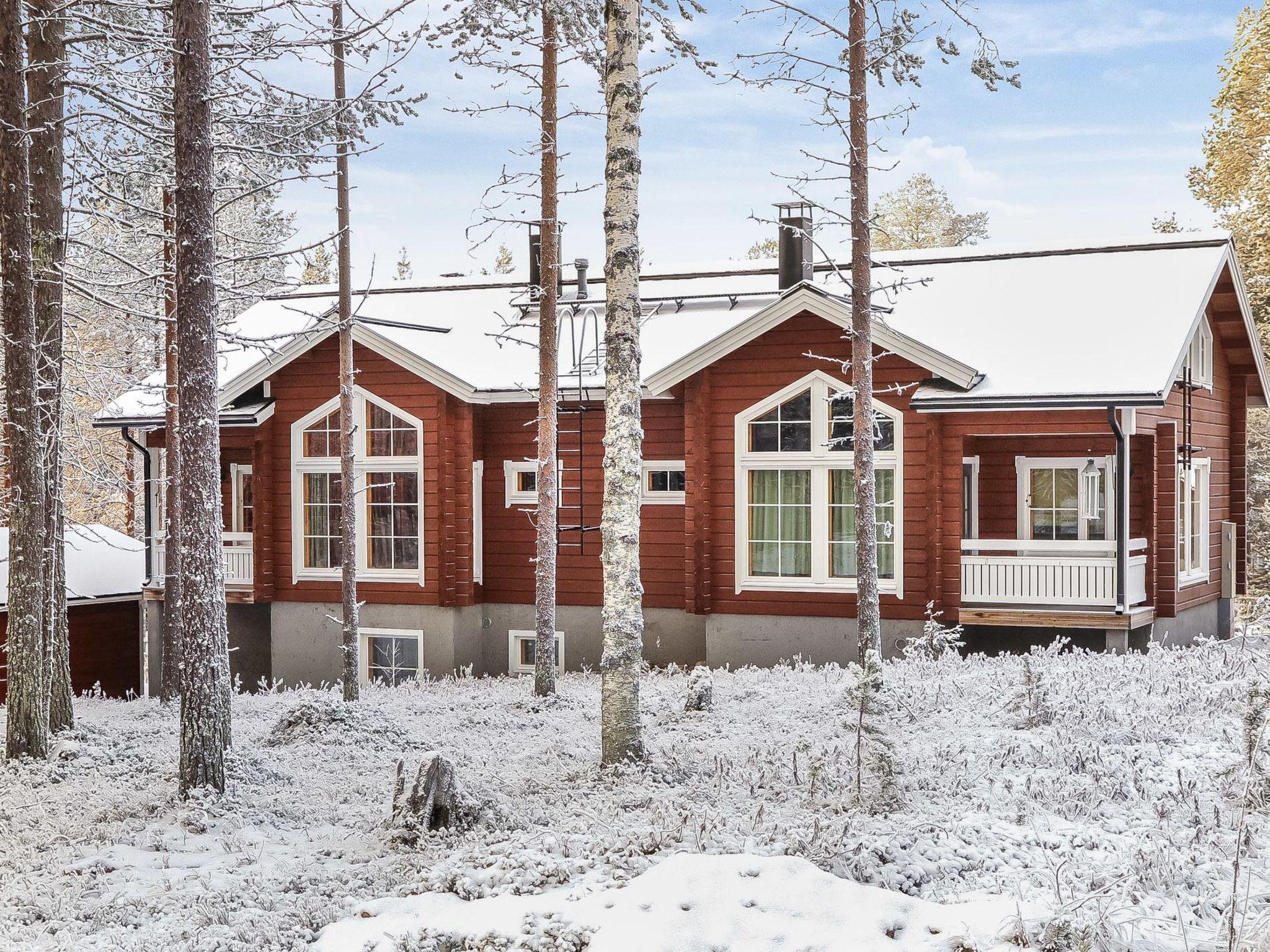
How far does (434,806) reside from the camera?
708cm

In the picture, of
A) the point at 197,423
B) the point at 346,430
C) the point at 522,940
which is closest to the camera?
the point at 522,940

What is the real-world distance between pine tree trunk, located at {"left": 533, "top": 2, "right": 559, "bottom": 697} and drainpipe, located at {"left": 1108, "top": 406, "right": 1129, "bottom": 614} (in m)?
6.67

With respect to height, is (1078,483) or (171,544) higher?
(1078,483)

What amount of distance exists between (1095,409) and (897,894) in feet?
32.5

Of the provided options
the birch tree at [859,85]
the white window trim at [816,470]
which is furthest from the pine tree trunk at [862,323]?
the white window trim at [816,470]

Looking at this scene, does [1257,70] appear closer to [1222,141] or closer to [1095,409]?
[1222,141]

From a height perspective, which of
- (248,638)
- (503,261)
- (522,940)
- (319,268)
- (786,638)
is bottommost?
(248,638)

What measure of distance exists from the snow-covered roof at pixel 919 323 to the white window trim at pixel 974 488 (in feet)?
7.04

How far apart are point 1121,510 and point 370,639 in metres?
11.0

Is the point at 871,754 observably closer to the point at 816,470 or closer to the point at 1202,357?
the point at 816,470

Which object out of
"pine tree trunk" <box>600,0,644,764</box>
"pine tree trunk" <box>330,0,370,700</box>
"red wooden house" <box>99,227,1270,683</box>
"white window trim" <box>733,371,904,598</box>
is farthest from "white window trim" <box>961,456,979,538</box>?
"pine tree trunk" <box>600,0,644,764</box>

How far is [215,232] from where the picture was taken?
8.78 m

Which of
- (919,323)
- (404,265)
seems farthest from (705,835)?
(404,265)

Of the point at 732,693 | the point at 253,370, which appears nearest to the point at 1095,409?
the point at 732,693
